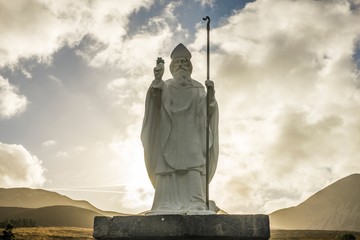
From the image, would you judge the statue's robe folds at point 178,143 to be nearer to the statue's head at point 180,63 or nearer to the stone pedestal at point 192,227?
the statue's head at point 180,63

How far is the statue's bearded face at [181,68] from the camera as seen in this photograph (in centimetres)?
917

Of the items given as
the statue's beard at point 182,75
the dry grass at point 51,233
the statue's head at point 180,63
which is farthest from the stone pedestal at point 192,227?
the dry grass at point 51,233

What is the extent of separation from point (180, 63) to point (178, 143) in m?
1.88

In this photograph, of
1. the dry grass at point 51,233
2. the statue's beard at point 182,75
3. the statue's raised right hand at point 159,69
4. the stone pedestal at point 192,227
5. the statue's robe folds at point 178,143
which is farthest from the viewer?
the dry grass at point 51,233

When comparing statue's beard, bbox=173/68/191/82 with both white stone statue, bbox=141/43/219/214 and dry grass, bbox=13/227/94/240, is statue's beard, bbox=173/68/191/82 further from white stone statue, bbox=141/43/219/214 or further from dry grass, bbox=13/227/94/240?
dry grass, bbox=13/227/94/240

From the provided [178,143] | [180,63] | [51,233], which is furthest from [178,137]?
[51,233]

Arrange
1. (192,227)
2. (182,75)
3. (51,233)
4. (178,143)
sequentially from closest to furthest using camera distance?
(192,227) < (178,143) < (182,75) < (51,233)

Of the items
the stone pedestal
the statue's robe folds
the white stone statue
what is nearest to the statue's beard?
the white stone statue

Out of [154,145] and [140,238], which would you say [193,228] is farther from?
[154,145]

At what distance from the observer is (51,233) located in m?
46.5

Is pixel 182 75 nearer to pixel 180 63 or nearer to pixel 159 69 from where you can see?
pixel 180 63

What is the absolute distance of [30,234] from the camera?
144ft

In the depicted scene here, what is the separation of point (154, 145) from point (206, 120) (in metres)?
1.20

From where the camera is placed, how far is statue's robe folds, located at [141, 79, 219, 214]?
8109 mm
